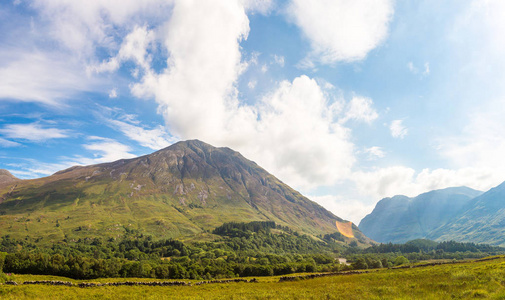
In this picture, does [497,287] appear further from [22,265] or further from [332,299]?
[22,265]

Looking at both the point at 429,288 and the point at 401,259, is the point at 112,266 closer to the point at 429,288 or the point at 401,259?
the point at 429,288

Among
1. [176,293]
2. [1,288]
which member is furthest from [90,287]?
[176,293]

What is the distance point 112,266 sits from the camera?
373 ft

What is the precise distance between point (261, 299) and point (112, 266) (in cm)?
11053

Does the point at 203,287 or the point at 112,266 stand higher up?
the point at 203,287

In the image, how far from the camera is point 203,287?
161ft

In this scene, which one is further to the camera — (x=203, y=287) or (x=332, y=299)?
(x=203, y=287)

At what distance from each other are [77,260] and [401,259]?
21177cm

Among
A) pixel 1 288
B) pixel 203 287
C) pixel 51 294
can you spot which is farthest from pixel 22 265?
pixel 203 287

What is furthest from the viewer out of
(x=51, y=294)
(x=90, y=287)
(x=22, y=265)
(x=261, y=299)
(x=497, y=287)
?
(x=22, y=265)

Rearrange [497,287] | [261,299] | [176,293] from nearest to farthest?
[497,287]
[261,299]
[176,293]

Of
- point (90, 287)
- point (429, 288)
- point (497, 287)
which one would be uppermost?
point (497, 287)

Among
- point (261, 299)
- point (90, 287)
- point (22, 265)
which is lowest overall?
point (22, 265)

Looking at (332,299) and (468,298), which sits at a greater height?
(468,298)
